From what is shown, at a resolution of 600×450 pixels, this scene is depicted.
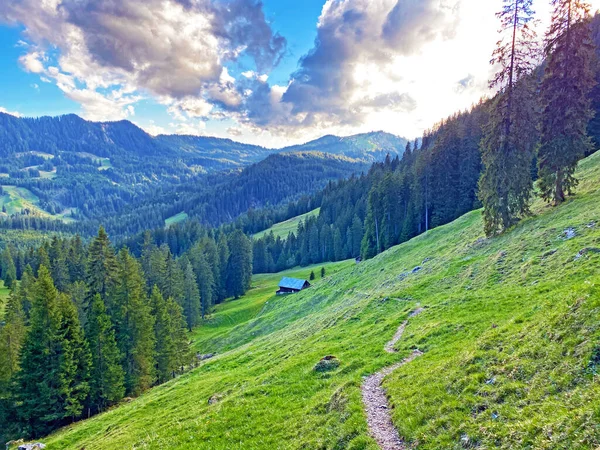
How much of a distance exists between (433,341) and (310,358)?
806 centimetres

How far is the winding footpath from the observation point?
11.5 m

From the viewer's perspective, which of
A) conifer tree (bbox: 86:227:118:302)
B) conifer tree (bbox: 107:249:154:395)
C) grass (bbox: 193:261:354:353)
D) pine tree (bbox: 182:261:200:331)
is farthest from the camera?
pine tree (bbox: 182:261:200:331)

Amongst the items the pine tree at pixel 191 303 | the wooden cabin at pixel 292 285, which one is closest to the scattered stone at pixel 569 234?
the wooden cabin at pixel 292 285

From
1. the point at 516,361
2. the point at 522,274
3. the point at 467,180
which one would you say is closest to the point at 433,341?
the point at 516,361

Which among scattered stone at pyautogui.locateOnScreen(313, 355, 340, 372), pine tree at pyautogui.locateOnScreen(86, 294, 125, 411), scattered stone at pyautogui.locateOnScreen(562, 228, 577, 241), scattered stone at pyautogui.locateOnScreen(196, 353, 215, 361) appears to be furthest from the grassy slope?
scattered stone at pyautogui.locateOnScreen(196, 353, 215, 361)

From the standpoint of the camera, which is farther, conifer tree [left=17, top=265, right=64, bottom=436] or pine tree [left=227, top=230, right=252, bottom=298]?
pine tree [left=227, top=230, right=252, bottom=298]

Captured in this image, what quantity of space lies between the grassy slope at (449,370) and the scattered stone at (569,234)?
539 millimetres

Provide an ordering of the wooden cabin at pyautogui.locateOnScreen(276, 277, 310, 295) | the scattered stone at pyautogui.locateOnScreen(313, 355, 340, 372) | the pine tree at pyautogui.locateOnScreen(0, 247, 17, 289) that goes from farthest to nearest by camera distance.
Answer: the pine tree at pyautogui.locateOnScreen(0, 247, 17, 289) < the wooden cabin at pyautogui.locateOnScreen(276, 277, 310, 295) < the scattered stone at pyautogui.locateOnScreen(313, 355, 340, 372)

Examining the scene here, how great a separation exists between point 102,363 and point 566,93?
193 feet

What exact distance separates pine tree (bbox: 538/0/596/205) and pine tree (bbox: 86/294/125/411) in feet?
171

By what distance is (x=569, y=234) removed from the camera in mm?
26734

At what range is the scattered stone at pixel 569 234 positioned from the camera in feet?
86.0

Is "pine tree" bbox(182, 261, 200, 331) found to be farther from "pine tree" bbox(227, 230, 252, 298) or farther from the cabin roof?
"pine tree" bbox(227, 230, 252, 298)

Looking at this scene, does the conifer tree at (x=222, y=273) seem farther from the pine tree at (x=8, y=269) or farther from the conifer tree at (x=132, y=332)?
the pine tree at (x=8, y=269)
